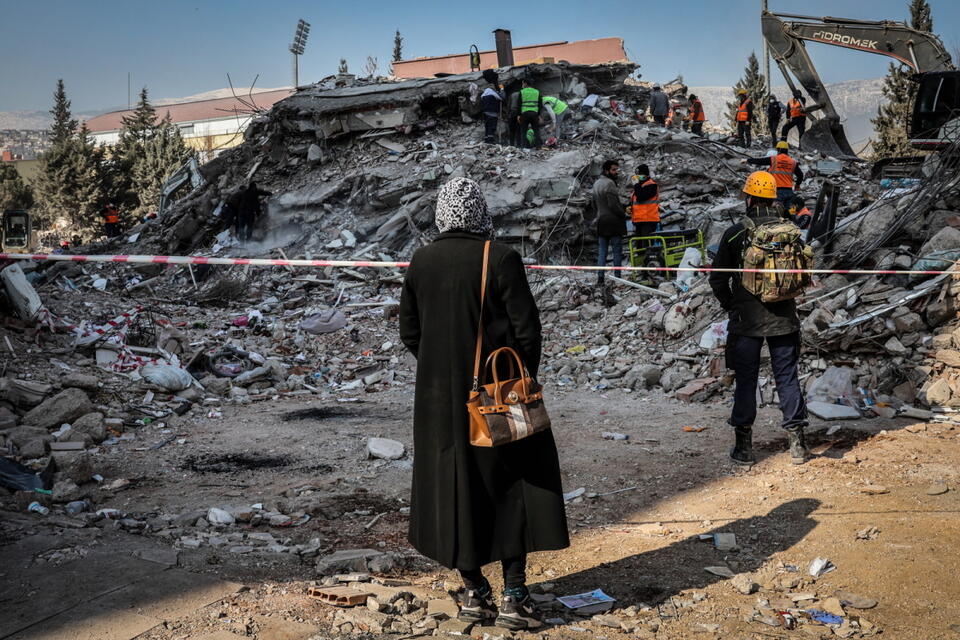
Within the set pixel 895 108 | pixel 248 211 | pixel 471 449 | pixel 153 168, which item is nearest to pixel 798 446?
pixel 471 449

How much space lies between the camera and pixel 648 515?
14.6ft

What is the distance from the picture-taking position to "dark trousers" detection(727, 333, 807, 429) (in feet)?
15.8

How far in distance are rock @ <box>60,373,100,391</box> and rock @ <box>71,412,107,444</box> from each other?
977mm

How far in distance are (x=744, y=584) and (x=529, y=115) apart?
14031 millimetres

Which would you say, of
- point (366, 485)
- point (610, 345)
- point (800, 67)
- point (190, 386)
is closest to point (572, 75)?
point (800, 67)

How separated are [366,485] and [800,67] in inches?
630

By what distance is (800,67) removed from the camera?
56.6 feet

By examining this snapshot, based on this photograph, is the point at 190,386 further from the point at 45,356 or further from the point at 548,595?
the point at 548,595

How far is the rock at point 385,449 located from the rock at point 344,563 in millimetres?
2122

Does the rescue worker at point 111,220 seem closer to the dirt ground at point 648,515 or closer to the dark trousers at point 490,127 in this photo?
the dark trousers at point 490,127

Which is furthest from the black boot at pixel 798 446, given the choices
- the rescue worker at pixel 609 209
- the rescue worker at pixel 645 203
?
the rescue worker at pixel 645 203

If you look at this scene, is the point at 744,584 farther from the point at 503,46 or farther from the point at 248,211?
the point at 503,46

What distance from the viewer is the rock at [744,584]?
331cm

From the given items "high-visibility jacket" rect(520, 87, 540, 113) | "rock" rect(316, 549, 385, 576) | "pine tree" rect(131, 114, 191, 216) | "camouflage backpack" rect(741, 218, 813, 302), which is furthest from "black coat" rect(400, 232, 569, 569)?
"pine tree" rect(131, 114, 191, 216)
